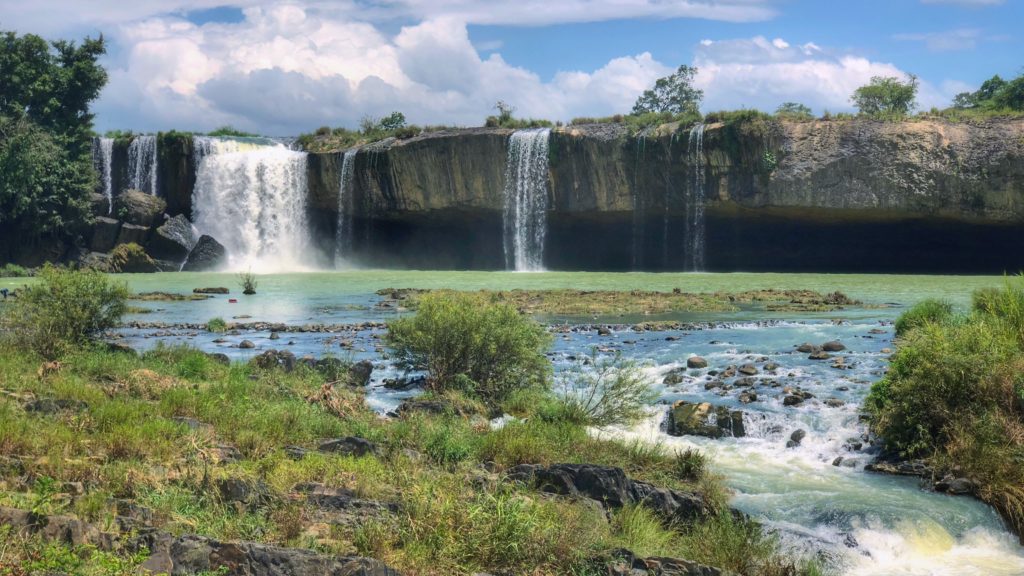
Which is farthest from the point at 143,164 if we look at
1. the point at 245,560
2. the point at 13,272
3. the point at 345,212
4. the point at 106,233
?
the point at 245,560

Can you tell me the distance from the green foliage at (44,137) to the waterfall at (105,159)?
0.50 meters

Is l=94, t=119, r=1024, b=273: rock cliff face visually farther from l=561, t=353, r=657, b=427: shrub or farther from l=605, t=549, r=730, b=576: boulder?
l=605, t=549, r=730, b=576: boulder

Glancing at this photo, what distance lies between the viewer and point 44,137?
1916 inches

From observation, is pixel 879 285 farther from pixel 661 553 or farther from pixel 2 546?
pixel 2 546

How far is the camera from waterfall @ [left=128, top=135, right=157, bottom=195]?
163ft

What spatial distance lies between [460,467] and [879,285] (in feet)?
94.3

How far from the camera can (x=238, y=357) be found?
16.4 m

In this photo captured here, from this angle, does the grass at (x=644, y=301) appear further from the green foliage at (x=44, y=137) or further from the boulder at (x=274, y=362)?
the green foliage at (x=44, y=137)

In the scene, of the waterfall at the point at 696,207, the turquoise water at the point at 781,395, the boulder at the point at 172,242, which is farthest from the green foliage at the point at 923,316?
the boulder at the point at 172,242

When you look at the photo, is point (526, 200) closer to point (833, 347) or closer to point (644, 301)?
point (644, 301)

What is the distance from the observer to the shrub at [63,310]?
507 inches

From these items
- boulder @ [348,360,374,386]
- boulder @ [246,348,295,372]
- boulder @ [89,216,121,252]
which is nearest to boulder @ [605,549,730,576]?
boulder @ [348,360,374,386]

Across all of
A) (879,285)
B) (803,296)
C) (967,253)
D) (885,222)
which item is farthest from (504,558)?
(967,253)

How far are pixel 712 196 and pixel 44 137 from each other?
34.2 meters
